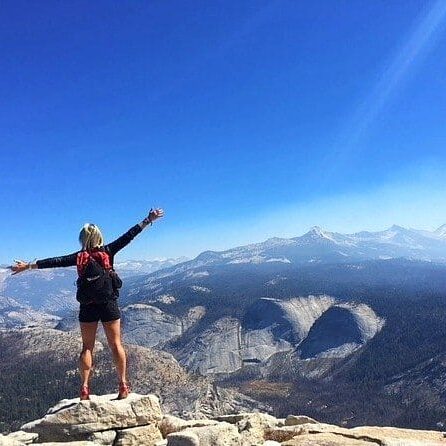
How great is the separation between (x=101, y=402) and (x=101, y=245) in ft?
12.7

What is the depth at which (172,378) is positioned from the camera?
176625mm

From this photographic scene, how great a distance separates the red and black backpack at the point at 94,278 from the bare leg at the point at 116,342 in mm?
653

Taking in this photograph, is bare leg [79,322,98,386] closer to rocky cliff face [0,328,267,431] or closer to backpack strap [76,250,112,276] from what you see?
backpack strap [76,250,112,276]

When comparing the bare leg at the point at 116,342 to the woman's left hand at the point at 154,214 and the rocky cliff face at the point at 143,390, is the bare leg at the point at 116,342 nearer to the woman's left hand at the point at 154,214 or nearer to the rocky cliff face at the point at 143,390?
the woman's left hand at the point at 154,214

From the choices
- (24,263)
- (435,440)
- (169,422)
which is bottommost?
(435,440)

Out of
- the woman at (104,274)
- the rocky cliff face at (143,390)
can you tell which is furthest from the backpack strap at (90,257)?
the rocky cliff face at (143,390)

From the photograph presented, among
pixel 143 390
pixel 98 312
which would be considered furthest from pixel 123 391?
pixel 143 390

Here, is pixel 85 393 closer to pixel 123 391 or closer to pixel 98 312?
pixel 123 391

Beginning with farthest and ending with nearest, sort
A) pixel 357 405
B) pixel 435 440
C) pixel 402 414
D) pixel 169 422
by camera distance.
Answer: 1. pixel 357 405
2. pixel 402 414
3. pixel 169 422
4. pixel 435 440

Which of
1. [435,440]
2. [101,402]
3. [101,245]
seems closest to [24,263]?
[101,245]

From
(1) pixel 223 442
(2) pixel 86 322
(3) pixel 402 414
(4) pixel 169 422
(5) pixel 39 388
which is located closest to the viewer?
(1) pixel 223 442

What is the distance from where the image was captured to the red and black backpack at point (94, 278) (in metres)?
Answer: 11.6

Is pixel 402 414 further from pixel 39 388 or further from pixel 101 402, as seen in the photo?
pixel 101 402

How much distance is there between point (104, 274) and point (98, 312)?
0.94 meters
